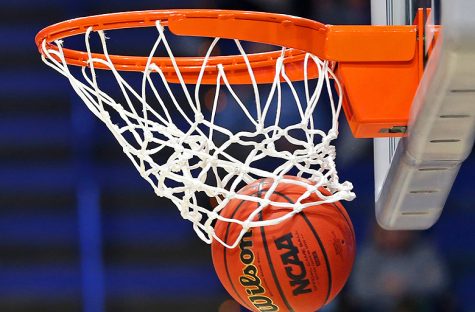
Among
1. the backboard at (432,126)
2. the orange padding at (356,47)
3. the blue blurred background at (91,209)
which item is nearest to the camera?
the backboard at (432,126)

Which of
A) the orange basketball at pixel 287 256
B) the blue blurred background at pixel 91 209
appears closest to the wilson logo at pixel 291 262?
the orange basketball at pixel 287 256

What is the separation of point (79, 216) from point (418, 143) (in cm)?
Answer: 137

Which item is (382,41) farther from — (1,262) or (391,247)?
(1,262)

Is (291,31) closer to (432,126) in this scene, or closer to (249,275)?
(432,126)

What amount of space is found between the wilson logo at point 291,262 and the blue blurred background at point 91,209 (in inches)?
41.9

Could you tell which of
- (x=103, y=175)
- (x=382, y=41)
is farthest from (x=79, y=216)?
(x=382, y=41)

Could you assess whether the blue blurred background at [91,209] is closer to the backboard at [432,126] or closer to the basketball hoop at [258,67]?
the backboard at [432,126]

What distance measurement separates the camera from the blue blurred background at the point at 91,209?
2.31m

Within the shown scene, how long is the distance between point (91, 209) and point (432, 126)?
140 cm

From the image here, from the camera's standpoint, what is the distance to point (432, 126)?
1.15 meters

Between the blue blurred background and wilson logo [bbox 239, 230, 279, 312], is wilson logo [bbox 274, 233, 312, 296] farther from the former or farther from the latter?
the blue blurred background

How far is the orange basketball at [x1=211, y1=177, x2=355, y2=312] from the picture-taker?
49.8 inches

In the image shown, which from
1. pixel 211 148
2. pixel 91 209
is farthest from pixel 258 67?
pixel 91 209

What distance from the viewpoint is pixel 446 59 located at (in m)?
1.01
